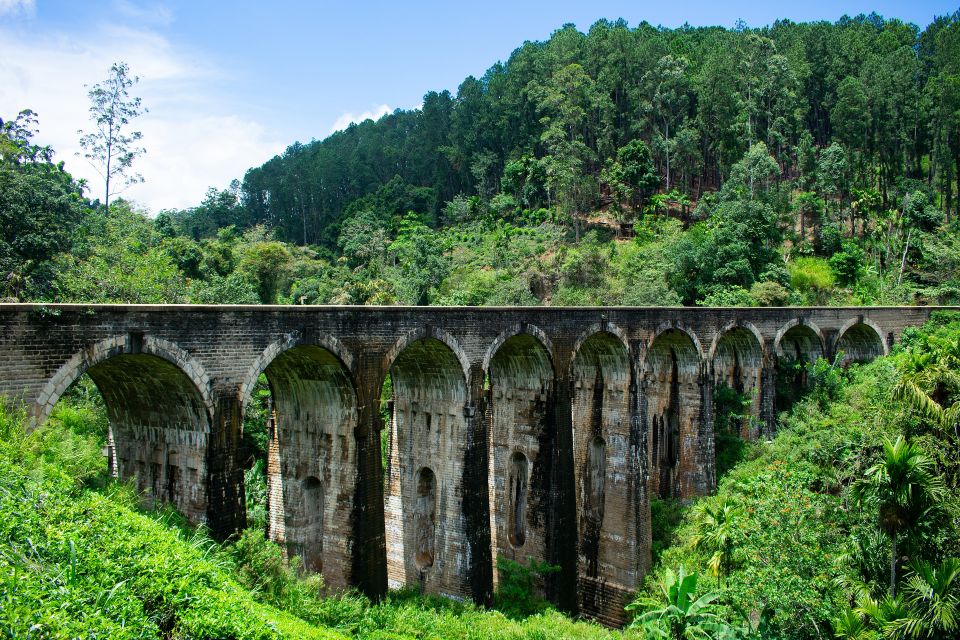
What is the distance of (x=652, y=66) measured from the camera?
5912cm

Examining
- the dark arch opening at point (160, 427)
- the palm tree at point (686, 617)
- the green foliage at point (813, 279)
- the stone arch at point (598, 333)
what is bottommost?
the palm tree at point (686, 617)

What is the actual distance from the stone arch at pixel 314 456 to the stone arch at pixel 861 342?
25.7m

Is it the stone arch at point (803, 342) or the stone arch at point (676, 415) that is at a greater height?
the stone arch at point (803, 342)

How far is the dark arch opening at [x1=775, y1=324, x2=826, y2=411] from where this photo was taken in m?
31.1

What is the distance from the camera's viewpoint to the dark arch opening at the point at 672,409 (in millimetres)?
25484

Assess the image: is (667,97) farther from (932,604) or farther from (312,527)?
(312,527)

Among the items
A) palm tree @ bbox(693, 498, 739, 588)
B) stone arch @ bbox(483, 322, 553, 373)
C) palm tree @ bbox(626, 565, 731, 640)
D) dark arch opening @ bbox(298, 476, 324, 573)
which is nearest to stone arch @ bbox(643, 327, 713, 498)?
stone arch @ bbox(483, 322, 553, 373)

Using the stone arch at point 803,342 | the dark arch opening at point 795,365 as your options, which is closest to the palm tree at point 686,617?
the stone arch at point 803,342

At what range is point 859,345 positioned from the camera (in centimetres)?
3300

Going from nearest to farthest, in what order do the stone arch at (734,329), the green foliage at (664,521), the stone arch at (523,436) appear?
1. the stone arch at (523,436)
2. the green foliage at (664,521)
3. the stone arch at (734,329)

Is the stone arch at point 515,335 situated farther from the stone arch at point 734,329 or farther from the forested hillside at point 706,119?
the forested hillside at point 706,119

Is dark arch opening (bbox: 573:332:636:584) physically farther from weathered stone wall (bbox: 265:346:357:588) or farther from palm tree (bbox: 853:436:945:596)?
weathered stone wall (bbox: 265:346:357:588)

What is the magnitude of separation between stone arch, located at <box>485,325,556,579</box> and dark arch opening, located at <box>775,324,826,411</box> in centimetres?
1637

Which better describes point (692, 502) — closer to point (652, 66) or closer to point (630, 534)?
point (630, 534)
